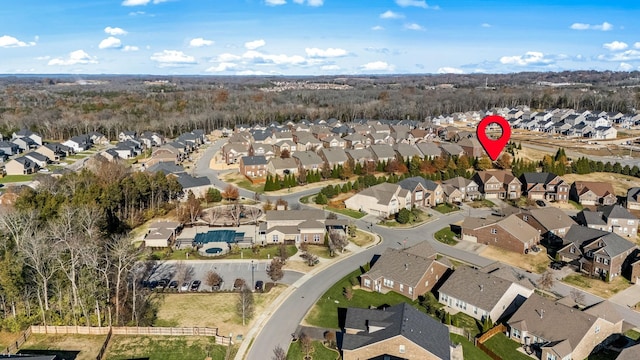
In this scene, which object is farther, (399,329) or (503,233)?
(503,233)

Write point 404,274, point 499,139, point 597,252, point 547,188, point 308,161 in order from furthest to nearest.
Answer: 1. point 308,161
2. point 547,188
3. point 499,139
4. point 597,252
5. point 404,274

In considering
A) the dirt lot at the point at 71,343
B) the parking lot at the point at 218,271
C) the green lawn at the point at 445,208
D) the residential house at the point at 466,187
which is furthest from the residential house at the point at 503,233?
the dirt lot at the point at 71,343

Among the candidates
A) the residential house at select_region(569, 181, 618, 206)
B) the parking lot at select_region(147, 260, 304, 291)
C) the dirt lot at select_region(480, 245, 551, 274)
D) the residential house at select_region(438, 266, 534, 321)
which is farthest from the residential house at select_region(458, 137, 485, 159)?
the parking lot at select_region(147, 260, 304, 291)

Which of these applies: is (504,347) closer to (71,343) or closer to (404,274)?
(404,274)

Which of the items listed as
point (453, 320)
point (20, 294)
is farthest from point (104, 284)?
point (453, 320)

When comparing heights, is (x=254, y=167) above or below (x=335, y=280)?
above

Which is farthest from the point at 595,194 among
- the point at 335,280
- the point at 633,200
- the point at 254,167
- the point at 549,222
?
the point at 254,167

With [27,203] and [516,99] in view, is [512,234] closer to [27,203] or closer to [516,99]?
[27,203]
